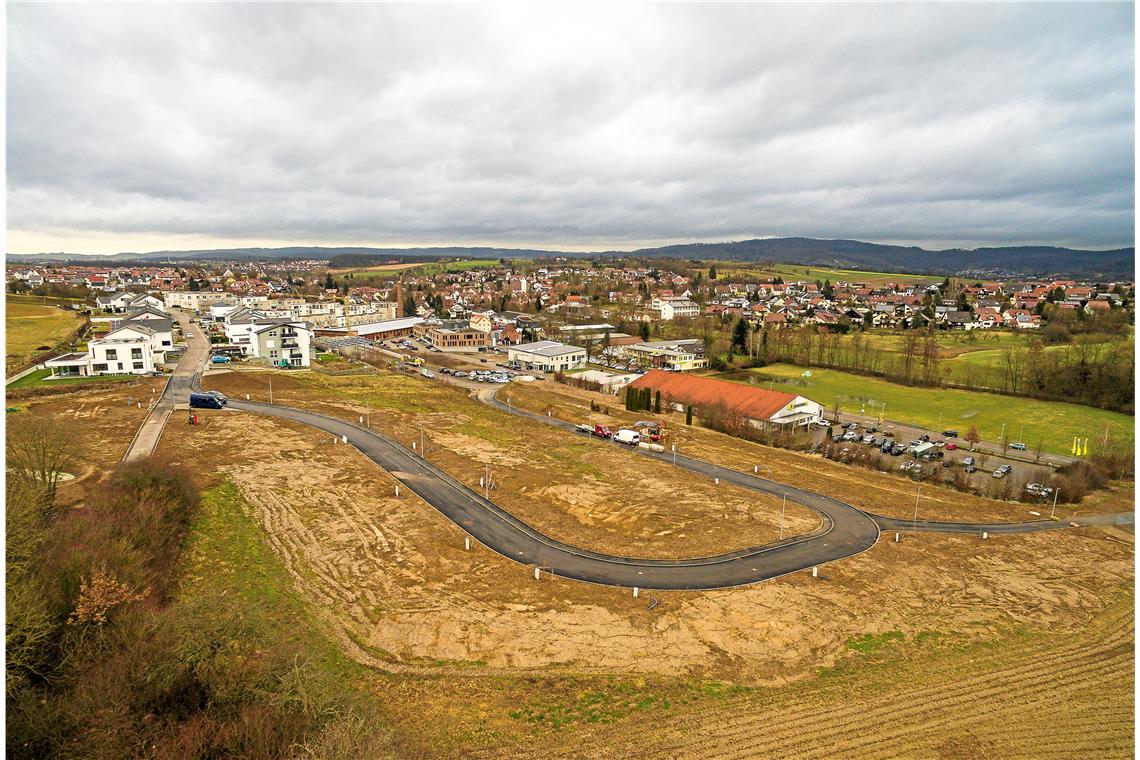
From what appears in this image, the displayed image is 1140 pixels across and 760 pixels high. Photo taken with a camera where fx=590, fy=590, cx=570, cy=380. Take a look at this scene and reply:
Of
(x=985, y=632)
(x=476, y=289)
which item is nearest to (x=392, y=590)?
(x=985, y=632)

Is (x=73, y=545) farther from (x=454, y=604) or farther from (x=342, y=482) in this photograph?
(x=342, y=482)

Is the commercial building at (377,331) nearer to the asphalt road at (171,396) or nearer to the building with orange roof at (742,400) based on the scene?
the asphalt road at (171,396)

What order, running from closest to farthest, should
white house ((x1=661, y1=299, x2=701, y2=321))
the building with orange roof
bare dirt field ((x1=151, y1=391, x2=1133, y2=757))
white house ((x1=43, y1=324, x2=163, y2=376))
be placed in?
bare dirt field ((x1=151, y1=391, x2=1133, y2=757)) → the building with orange roof → white house ((x1=43, y1=324, x2=163, y2=376)) → white house ((x1=661, y1=299, x2=701, y2=321))

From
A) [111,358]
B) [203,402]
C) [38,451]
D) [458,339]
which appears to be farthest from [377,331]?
[38,451]

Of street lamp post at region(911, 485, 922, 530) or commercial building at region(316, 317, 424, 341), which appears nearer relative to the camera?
street lamp post at region(911, 485, 922, 530)

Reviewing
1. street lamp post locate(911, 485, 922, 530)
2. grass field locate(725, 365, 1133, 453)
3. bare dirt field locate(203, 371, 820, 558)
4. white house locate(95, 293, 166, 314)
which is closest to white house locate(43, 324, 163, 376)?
bare dirt field locate(203, 371, 820, 558)

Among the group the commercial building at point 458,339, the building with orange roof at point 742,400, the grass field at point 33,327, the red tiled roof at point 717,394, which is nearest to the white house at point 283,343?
the grass field at point 33,327

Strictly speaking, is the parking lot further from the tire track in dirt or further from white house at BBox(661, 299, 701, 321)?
white house at BBox(661, 299, 701, 321)
